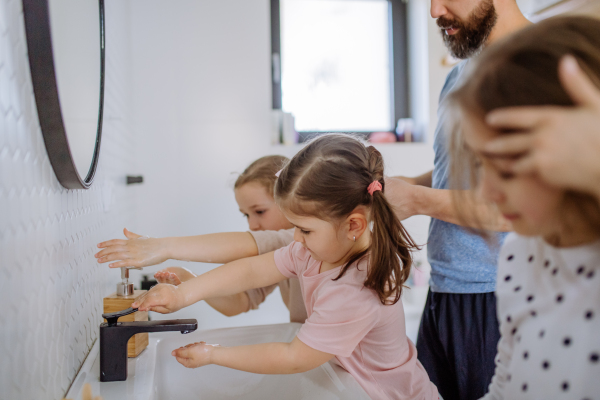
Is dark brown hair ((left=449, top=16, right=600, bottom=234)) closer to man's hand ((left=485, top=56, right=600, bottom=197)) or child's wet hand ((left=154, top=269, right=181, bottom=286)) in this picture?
man's hand ((left=485, top=56, right=600, bottom=197))

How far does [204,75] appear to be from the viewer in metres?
2.04

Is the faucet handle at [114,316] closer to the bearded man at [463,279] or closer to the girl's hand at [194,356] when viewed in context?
the girl's hand at [194,356]

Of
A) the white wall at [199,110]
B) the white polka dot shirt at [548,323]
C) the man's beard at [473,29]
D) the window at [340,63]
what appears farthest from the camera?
the window at [340,63]

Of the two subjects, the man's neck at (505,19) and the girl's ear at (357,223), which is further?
the man's neck at (505,19)

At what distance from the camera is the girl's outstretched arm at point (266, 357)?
2.55 ft

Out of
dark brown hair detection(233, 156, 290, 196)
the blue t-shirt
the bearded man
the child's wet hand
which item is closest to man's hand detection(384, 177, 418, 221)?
the bearded man

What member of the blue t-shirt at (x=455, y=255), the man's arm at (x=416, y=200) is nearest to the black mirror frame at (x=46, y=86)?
the man's arm at (x=416, y=200)

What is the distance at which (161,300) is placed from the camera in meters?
0.84

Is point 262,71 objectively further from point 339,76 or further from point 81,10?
point 81,10

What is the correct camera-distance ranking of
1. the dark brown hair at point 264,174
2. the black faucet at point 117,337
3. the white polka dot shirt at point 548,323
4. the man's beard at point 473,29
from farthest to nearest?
1. the dark brown hair at point 264,174
2. the man's beard at point 473,29
3. the black faucet at point 117,337
4. the white polka dot shirt at point 548,323

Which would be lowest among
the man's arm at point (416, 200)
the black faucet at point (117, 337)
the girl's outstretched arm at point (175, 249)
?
the black faucet at point (117, 337)

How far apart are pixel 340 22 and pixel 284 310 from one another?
1560 mm

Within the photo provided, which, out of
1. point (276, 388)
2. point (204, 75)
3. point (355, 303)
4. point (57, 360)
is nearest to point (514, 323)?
point (355, 303)

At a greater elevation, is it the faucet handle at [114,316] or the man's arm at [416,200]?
the man's arm at [416,200]
